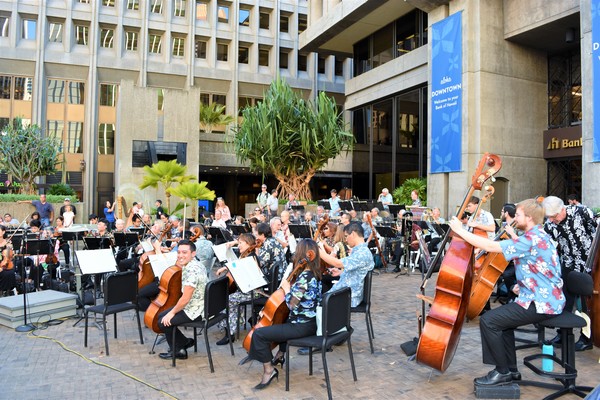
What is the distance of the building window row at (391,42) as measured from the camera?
24.1 meters

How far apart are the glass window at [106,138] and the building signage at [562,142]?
2986 centimetres

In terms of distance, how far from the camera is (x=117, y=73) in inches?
1439

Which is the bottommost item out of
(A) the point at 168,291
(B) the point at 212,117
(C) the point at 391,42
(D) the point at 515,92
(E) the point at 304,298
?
(A) the point at 168,291

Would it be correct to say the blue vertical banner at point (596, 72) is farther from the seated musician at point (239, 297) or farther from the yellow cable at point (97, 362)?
the yellow cable at point (97, 362)

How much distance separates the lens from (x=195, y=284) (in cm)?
575

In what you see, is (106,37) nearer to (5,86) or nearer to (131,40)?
(131,40)

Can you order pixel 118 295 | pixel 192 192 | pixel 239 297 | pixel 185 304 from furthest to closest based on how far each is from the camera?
pixel 192 192 → pixel 239 297 → pixel 118 295 → pixel 185 304

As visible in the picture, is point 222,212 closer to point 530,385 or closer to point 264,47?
point 530,385

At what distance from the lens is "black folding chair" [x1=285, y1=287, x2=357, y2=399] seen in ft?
15.5

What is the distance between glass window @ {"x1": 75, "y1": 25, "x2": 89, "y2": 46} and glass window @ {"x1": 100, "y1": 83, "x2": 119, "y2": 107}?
3452mm

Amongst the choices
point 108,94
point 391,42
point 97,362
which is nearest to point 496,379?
point 97,362

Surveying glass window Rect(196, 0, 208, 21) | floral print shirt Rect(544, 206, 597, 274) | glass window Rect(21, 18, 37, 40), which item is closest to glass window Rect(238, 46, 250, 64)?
glass window Rect(196, 0, 208, 21)

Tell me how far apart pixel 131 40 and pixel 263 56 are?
1055 centimetres

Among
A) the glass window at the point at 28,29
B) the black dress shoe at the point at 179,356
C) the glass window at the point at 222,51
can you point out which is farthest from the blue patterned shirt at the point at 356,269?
the glass window at the point at 28,29
